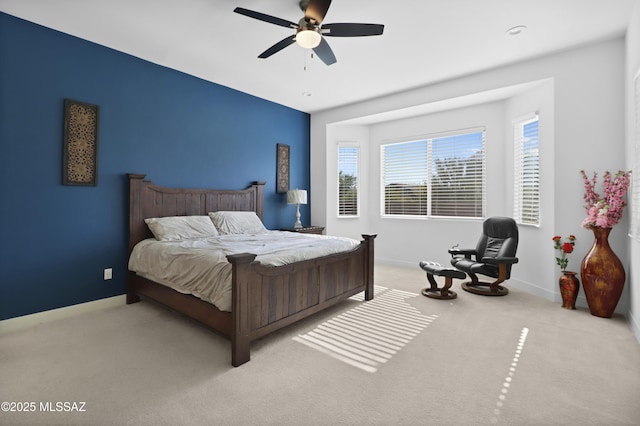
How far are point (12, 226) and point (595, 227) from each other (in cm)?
569

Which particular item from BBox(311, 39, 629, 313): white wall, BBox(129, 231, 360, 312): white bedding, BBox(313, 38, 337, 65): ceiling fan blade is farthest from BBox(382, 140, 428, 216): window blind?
BBox(313, 38, 337, 65): ceiling fan blade

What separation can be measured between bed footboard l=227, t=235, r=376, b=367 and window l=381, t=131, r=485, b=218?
2.30 metres

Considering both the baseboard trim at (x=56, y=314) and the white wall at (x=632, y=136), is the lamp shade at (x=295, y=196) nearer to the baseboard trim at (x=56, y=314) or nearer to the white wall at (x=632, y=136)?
the baseboard trim at (x=56, y=314)

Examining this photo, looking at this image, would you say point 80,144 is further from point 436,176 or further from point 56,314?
point 436,176

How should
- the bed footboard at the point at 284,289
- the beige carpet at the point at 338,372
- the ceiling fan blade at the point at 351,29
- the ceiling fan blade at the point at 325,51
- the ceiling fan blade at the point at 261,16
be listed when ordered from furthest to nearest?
1. the ceiling fan blade at the point at 325,51
2. the ceiling fan blade at the point at 351,29
3. the ceiling fan blade at the point at 261,16
4. the bed footboard at the point at 284,289
5. the beige carpet at the point at 338,372

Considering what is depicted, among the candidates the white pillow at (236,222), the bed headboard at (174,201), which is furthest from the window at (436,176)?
the white pillow at (236,222)

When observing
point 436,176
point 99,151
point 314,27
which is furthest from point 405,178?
point 99,151

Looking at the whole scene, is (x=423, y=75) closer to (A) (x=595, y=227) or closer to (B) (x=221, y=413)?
(A) (x=595, y=227)

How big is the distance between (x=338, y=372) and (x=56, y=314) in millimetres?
2971

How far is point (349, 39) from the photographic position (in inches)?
131

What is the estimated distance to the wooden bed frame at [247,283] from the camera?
231 cm

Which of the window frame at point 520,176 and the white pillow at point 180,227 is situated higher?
the window frame at point 520,176

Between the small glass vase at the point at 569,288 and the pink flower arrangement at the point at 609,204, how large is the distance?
1.93ft

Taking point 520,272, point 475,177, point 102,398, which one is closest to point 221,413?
point 102,398
